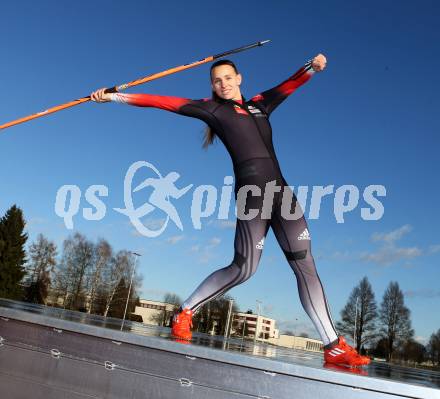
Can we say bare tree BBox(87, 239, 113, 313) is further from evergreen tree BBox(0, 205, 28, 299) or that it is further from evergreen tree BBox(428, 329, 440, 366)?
evergreen tree BBox(428, 329, 440, 366)

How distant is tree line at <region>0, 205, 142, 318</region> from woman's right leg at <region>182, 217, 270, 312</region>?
3769cm

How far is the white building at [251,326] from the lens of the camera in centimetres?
6060

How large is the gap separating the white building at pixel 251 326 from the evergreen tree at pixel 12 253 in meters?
26.8

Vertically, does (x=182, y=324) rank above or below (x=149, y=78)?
below

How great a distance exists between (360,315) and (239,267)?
3631 cm

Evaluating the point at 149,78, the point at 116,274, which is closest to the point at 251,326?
the point at 116,274

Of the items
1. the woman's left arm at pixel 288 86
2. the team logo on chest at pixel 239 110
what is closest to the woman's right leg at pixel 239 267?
the team logo on chest at pixel 239 110

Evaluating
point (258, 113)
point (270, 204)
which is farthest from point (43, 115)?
point (270, 204)

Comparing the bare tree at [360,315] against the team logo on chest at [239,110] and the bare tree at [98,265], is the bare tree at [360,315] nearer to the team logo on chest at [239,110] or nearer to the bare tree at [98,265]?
the bare tree at [98,265]

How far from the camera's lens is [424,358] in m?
39.0

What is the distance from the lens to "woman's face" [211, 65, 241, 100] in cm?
450

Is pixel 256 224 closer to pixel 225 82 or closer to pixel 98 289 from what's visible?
pixel 225 82

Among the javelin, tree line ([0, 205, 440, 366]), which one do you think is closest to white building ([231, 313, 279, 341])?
tree line ([0, 205, 440, 366])

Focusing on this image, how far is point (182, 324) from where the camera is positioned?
396 cm
